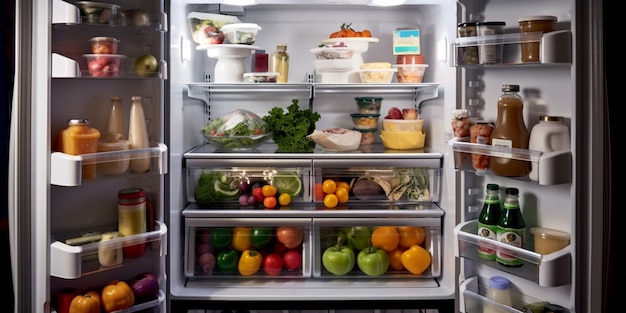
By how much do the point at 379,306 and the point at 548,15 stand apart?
123 cm

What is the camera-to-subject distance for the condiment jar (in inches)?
68.8

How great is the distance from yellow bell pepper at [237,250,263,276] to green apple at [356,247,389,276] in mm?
423

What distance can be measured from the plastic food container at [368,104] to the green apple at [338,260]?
0.66 m

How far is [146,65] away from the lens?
1952 millimetres

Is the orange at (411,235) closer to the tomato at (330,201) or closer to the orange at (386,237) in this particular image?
the orange at (386,237)

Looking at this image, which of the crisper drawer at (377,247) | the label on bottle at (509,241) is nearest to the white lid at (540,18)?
the label on bottle at (509,241)

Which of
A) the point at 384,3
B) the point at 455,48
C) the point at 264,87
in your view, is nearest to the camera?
the point at 455,48

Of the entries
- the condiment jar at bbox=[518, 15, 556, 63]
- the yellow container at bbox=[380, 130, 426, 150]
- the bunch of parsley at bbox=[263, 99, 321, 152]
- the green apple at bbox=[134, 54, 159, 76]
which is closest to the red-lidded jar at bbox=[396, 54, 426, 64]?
the yellow container at bbox=[380, 130, 426, 150]

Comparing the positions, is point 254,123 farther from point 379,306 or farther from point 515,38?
point 515,38

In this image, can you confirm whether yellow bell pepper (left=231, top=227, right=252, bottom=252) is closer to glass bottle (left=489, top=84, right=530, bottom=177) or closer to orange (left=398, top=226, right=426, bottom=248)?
orange (left=398, top=226, right=426, bottom=248)

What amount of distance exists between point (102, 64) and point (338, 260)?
47.0 inches

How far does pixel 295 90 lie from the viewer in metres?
2.73

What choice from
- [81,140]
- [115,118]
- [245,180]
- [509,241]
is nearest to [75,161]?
[81,140]
